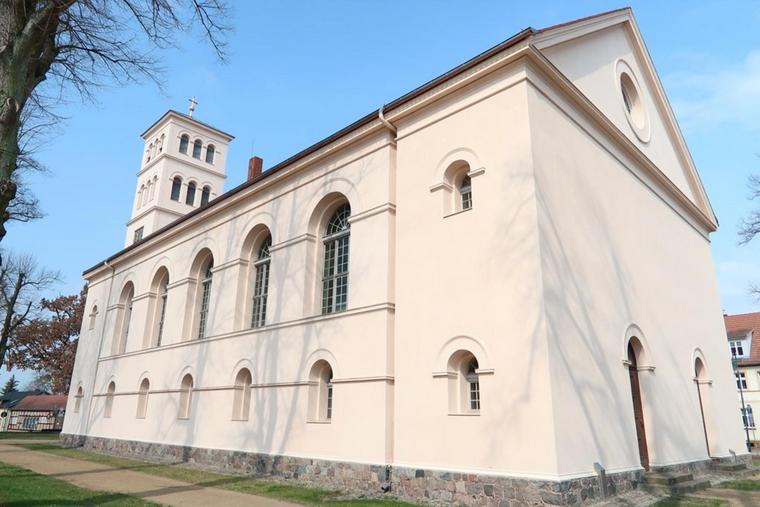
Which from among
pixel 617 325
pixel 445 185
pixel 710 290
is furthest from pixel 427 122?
pixel 710 290

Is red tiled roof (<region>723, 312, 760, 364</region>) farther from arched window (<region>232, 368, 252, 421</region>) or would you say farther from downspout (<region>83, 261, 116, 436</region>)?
downspout (<region>83, 261, 116, 436</region>)

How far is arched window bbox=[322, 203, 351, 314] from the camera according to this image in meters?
14.5

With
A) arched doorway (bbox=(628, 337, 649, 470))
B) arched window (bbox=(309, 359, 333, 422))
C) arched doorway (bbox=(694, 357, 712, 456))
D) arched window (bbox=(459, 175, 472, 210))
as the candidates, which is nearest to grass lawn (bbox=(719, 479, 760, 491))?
arched doorway (bbox=(694, 357, 712, 456))

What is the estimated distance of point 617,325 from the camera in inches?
471

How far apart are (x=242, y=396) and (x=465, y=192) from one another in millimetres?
9603

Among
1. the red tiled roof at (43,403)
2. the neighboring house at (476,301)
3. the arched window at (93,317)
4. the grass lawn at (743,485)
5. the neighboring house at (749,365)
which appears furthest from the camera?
the red tiled roof at (43,403)

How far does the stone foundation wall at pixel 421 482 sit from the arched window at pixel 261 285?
13.7 feet

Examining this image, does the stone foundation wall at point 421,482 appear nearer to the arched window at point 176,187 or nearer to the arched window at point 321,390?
the arched window at point 321,390

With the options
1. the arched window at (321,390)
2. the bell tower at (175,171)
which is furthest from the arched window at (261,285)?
the bell tower at (175,171)

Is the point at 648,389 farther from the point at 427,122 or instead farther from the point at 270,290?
the point at 270,290

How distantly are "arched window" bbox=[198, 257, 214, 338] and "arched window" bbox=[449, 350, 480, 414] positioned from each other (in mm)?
12012

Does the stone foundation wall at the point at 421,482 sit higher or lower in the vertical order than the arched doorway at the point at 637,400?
lower

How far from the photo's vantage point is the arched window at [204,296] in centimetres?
1991

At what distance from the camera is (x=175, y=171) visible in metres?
31.9
